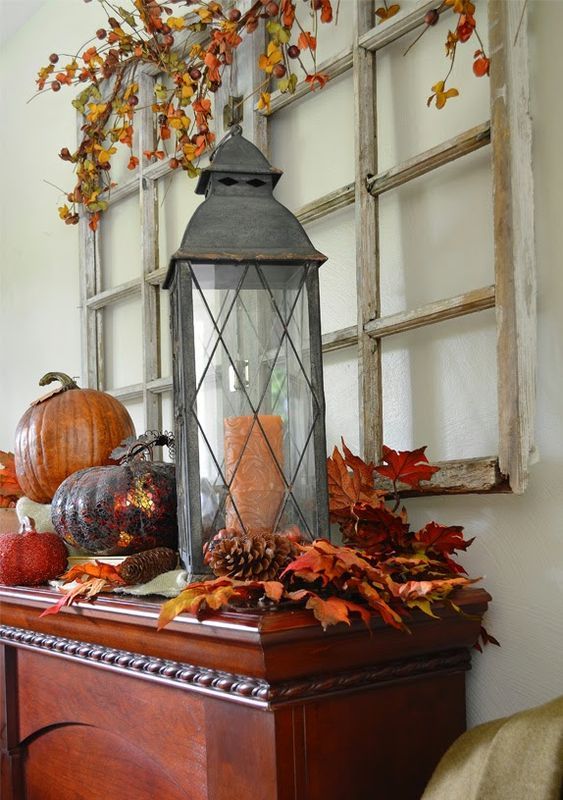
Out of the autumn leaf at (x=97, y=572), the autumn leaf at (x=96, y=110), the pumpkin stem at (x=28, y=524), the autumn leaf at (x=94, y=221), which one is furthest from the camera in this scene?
the autumn leaf at (x=94, y=221)

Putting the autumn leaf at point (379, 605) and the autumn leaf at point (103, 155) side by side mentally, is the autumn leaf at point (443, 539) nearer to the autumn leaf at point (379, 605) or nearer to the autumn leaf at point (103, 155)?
the autumn leaf at point (379, 605)

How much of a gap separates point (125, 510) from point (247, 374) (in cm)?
28

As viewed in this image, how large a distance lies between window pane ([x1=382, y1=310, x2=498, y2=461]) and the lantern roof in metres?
0.22

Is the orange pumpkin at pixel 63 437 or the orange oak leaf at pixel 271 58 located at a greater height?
the orange oak leaf at pixel 271 58

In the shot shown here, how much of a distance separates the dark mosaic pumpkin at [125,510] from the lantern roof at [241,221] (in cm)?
29

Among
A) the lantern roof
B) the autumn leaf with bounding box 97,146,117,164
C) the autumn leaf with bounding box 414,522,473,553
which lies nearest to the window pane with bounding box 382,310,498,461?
the autumn leaf with bounding box 414,522,473,553

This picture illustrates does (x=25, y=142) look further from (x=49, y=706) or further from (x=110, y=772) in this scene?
(x=110, y=772)

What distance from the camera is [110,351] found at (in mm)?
1960

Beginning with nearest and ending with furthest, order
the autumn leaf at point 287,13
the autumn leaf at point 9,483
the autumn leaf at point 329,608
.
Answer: the autumn leaf at point 329,608, the autumn leaf at point 287,13, the autumn leaf at point 9,483

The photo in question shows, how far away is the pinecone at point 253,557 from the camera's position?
87 cm

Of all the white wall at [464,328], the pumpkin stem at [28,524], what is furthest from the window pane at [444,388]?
the pumpkin stem at [28,524]

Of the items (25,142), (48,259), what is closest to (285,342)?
(48,259)

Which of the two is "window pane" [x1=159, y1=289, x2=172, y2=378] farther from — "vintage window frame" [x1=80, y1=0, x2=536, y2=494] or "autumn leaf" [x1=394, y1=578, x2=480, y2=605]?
"autumn leaf" [x1=394, y1=578, x2=480, y2=605]

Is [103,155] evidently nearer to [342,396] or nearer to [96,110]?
[96,110]
